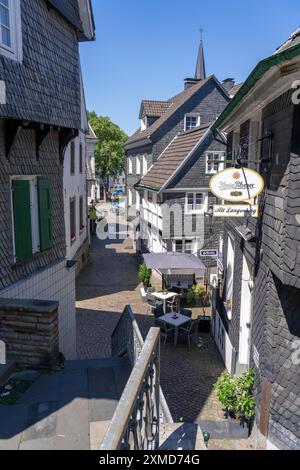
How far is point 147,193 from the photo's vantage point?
23.2 meters

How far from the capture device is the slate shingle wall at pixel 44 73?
620 cm

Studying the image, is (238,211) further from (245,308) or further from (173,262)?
(173,262)

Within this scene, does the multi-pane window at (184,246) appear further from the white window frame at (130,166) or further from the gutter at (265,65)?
the white window frame at (130,166)

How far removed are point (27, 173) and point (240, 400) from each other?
5.97 metres

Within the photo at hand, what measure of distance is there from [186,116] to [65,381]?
20.3m

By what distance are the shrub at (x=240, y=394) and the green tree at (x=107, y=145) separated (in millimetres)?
54383

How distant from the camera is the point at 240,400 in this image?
287 inches

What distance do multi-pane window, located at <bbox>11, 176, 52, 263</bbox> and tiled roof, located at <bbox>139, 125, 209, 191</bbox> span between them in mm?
10799

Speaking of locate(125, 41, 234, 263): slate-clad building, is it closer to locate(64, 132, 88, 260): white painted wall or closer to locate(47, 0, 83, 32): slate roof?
locate(64, 132, 88, 260): white painted wall

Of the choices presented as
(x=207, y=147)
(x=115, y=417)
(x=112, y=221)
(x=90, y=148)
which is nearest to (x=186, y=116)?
(x=207, y=147)

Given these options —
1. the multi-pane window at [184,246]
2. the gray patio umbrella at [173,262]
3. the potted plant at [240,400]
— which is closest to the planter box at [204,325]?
the gray patio umbrella at [173,262]
